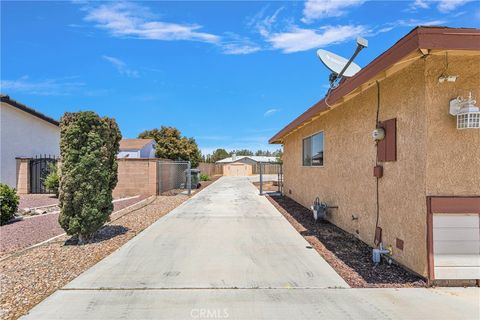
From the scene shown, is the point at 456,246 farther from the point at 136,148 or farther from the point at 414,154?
the point at 136,148

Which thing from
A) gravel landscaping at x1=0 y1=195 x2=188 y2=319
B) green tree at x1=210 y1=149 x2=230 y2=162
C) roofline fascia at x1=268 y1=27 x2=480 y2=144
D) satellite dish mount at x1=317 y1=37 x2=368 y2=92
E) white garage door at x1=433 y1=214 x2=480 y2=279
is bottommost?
gravel landscaping at x1=0 y1=195 x2=188 y2=319

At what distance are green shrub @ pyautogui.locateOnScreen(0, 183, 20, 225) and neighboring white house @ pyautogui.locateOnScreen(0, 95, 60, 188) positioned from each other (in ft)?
27.1

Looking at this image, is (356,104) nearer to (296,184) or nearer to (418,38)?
(418,38)

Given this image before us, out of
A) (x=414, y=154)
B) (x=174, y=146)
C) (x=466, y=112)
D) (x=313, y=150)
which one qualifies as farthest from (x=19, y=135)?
(x=174, y=146)

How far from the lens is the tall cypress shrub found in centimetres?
616

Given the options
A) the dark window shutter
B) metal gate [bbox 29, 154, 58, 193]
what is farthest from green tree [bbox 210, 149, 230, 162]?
the dark window shutter

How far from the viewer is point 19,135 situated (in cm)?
1711

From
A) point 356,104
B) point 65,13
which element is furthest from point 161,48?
point 356,104

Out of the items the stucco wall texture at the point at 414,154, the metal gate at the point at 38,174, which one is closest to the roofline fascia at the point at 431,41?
the stucco wall texture at the point at 414,154

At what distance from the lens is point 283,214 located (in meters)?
10.3

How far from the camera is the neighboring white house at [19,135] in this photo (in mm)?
15852

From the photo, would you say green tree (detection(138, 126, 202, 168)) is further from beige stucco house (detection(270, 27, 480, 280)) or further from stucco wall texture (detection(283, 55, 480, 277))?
beige stucco house (detection(270, 27, 480, 280))

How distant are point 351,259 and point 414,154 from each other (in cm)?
209

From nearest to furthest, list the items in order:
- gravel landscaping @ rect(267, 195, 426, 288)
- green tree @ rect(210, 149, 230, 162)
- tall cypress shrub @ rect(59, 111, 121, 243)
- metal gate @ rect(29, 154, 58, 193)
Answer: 1. gravel landscaping @ rect(267, 195, 426, 288)
2. tall cypress shrub @ rect(59, 111, 121, 243)
3. metal gate @ rect(29, 154, 58, 193)
4. green tree @ rect(210, 149, 230, 162)
